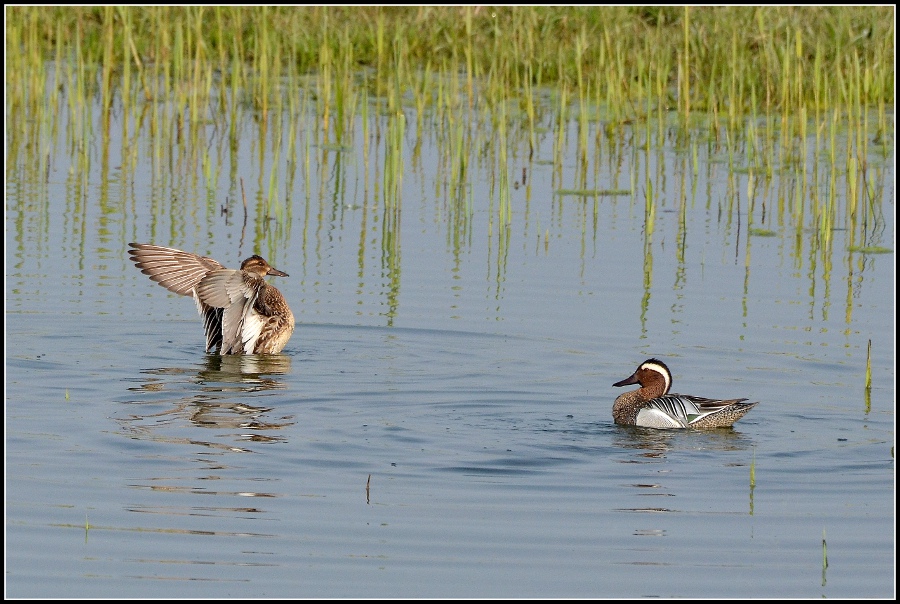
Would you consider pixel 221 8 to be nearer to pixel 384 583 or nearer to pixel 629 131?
pixel 629 131

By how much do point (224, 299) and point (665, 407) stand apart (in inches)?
132

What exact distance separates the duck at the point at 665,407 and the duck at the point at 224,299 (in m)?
2.74

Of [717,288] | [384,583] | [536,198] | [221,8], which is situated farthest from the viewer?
[221,8]

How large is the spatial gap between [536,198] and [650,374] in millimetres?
5886

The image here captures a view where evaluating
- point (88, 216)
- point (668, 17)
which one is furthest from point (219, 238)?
point (668, 17)

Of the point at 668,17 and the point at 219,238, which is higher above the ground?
the point at 668,17

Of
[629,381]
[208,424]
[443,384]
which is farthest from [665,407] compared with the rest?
[208,424]

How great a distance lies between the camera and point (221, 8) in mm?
20734

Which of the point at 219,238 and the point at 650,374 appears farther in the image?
the point at 219,238

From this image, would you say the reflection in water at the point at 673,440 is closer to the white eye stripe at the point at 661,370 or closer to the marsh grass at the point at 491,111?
the white eye stripe at the point at 661,370

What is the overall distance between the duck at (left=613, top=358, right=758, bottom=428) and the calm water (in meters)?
0.12

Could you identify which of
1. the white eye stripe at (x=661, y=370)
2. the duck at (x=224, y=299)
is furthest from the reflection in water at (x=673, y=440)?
the duck at (x=224, y=299)

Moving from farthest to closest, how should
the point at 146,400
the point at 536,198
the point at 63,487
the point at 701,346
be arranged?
the point at 536,198, the point at 701,346, the point at 146,400, the point at 63,487

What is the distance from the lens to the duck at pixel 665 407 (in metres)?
7.91
